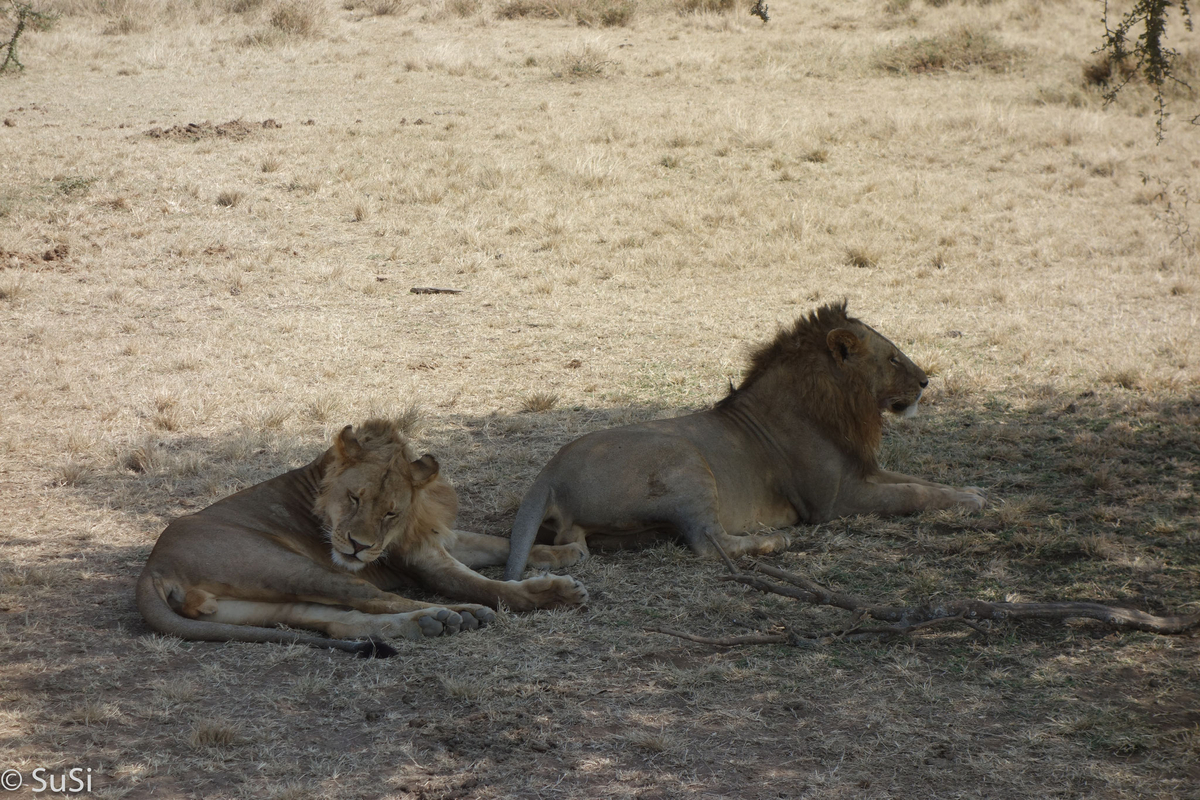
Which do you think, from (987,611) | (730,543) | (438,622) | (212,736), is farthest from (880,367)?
(212,736)

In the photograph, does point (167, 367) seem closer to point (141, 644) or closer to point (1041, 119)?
point (141, 644)

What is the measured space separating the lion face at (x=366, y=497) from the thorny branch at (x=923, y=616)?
122cm

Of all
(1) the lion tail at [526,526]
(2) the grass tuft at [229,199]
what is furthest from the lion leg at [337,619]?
(2) the grass tuft at [229,199]

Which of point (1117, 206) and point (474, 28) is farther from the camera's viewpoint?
point (474, 28)

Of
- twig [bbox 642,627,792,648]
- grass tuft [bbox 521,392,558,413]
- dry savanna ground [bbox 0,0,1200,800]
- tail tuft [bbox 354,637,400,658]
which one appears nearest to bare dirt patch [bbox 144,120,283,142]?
dry savanna ground [bbox 0,0,1200,800]

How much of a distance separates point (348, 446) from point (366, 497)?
0.25 m

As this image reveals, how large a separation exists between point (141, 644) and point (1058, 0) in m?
28.4

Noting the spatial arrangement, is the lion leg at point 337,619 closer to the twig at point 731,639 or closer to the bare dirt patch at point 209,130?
the twig at point 731,639

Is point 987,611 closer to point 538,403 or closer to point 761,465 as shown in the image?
point 761,465

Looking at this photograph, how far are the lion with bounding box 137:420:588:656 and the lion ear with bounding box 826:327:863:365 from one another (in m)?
2.12

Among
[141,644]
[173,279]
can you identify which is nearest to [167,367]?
[173,279]

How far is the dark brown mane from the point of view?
590 cm

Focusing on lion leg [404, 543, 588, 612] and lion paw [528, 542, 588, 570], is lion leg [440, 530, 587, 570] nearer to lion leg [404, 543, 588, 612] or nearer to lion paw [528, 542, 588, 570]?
lion paw [528, 542, 588, 570]

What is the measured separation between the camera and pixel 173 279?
35.8 ft
